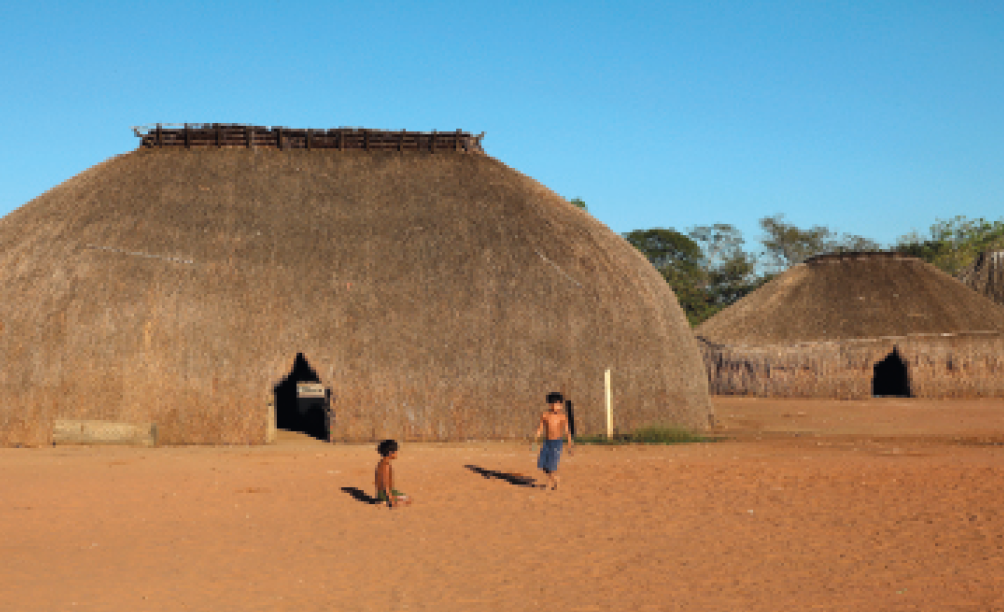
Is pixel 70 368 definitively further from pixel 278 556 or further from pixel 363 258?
pixel 278 556

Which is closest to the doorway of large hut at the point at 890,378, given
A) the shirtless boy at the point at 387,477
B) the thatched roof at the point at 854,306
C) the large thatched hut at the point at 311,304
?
the thatched roof at the point at 854,306

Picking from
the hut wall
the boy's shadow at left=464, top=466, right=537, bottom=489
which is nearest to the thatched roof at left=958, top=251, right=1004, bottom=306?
the hut wall

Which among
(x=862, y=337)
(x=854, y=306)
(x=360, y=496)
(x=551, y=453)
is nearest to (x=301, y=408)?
(x=360, y=496)

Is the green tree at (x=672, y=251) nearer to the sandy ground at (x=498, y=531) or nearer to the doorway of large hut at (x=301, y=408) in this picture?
the doorway of large hut at (x=301, y=408)

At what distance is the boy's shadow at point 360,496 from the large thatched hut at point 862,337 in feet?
64.8

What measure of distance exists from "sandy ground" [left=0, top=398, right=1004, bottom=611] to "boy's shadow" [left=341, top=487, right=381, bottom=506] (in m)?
0.06

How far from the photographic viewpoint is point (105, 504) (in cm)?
998

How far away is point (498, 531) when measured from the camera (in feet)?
28.9

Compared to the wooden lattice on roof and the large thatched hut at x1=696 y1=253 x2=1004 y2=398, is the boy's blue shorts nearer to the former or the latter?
the wooden lattice on roof

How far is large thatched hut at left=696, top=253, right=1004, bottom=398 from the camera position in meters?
26.7

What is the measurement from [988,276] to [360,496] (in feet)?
111

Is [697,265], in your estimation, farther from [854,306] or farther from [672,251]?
[854,306]

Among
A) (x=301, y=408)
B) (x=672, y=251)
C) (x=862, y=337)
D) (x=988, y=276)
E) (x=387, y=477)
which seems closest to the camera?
(x=387, y=477)

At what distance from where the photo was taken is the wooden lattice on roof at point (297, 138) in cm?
1816
